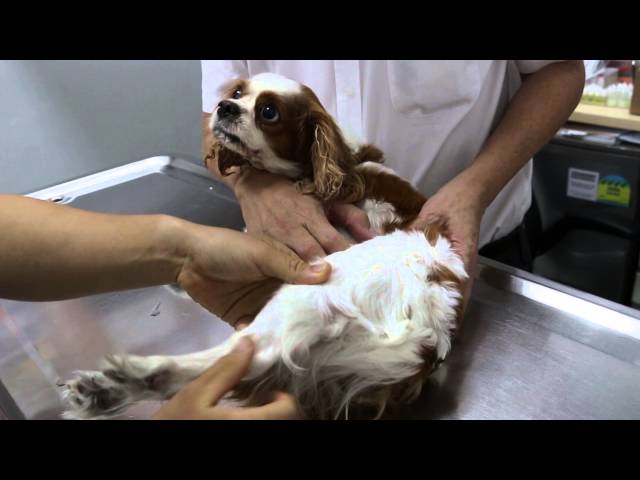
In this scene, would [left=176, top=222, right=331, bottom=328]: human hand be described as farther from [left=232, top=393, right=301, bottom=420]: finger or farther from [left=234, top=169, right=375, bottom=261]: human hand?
[left=232, top=393, right=301, bottom=420]: finger

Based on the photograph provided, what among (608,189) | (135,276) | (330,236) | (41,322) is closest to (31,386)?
(41,322)

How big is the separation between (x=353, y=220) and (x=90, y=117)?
64.6 inches

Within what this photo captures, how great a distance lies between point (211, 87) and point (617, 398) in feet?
3.51

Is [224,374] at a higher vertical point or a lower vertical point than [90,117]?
lower

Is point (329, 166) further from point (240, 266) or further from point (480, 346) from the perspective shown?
point (480, 346)

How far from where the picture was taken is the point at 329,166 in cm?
108

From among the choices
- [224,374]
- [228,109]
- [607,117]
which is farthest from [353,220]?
[607,117]

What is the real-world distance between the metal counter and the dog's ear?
325mm

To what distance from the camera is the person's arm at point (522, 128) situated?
1141mm

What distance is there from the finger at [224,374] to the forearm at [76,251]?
0.62 ft

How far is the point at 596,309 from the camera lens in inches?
41.7
